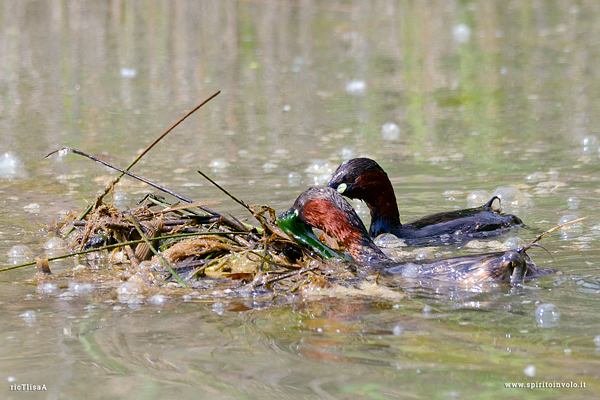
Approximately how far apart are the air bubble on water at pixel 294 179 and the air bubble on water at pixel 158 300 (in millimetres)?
2563

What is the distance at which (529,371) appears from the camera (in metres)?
2.68

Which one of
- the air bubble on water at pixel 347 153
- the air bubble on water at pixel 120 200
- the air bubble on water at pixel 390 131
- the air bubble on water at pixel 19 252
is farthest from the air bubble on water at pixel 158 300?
the air bubble on water at pixel 390 131

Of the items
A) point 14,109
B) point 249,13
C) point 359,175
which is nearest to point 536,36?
point 249,13

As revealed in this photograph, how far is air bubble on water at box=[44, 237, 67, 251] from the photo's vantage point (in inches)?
181

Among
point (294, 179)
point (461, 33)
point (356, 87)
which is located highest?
point (461, 33)

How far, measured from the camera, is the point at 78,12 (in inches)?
614

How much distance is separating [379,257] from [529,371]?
4.55ft

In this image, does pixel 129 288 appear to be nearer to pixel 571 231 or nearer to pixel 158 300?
pixel 158 300

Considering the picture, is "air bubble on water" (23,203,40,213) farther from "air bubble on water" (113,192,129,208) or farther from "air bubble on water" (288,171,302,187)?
"air bubble on water" (288,171,302,187)

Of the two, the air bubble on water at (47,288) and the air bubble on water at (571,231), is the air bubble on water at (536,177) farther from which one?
the air bubble on water at (47,288)

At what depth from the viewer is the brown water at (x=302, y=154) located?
9.18 ft

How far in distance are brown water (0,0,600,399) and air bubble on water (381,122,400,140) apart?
0.38ft

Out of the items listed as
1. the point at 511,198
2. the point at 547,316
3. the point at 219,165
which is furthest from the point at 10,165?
the point at 547,316

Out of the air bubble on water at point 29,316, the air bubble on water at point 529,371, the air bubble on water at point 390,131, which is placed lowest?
the air bubble on water at point 529,371
